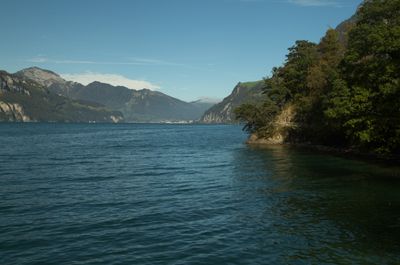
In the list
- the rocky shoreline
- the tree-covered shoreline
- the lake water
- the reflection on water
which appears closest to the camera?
the lake water

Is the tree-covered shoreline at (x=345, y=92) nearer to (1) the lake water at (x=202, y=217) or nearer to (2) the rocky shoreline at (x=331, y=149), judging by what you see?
(2) the rocky shoreline at (x=331, y=149)

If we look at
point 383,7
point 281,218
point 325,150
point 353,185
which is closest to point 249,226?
point 281,218

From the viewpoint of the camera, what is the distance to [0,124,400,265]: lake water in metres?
21.6

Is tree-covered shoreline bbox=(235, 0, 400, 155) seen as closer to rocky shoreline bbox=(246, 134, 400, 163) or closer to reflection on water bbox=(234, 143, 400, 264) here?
rocky shoreline bbox=(246, 134, 400, 163)

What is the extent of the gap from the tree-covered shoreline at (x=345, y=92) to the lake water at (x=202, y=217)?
9367mm

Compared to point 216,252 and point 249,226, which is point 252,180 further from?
point 216,252

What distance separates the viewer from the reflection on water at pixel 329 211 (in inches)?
866

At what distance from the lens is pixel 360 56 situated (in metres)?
67.8

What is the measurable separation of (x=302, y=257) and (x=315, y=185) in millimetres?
22666

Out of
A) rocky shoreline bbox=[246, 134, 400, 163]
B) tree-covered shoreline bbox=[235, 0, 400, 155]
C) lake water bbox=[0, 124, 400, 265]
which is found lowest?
lake water bbox=[0, 124, 400, 265]

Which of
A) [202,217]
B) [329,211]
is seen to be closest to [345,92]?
[329,211]

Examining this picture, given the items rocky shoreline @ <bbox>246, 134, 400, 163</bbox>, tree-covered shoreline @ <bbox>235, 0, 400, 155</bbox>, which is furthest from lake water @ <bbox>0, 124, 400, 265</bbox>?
rocky shoreline @ <bbox>246, 134, 400, 163</bbox>

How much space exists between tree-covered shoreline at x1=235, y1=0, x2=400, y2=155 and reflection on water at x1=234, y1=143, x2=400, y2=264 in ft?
25.8

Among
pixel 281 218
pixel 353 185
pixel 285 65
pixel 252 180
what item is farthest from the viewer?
pixel 285 65
